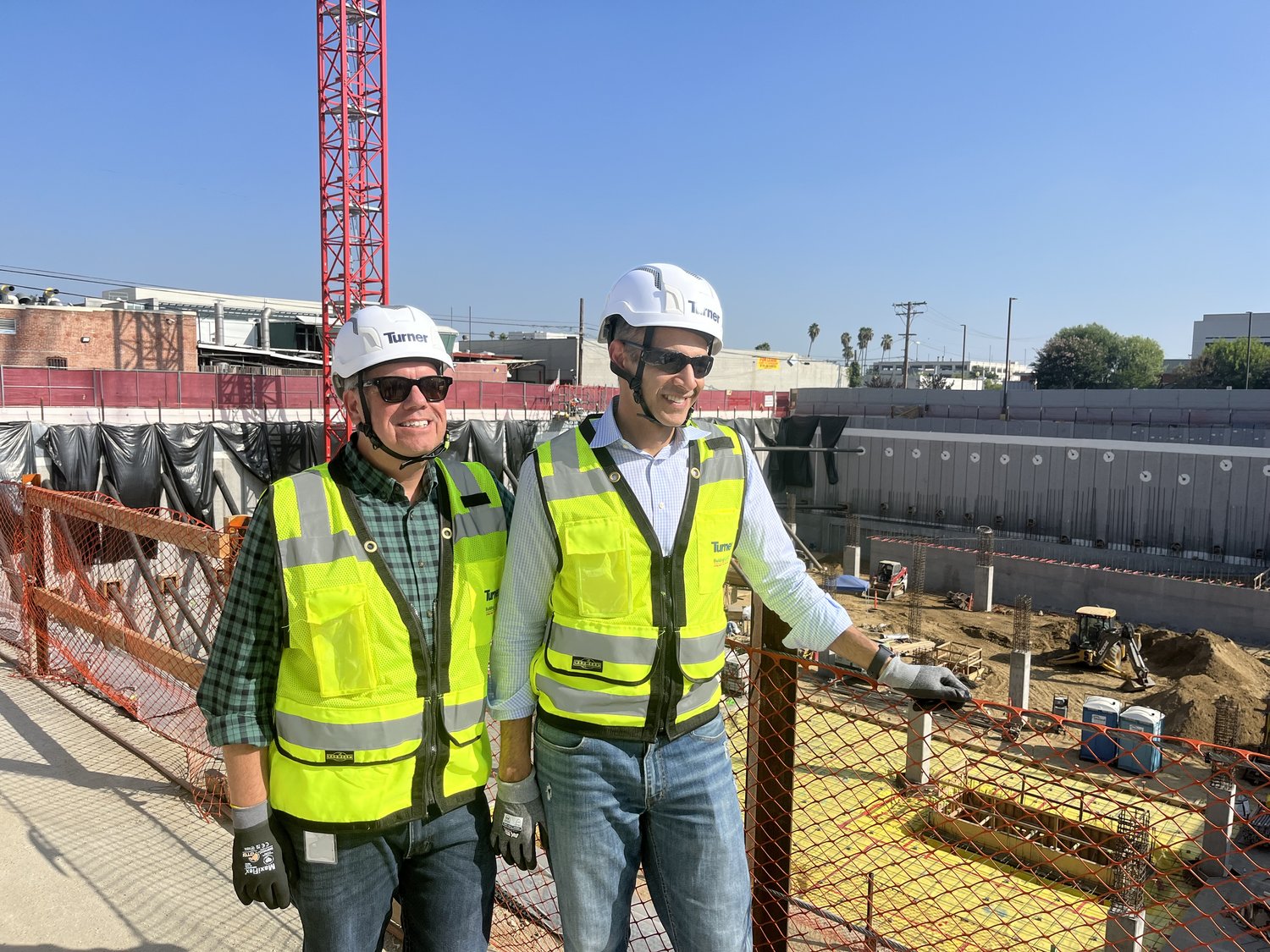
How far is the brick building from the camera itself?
95.2ft

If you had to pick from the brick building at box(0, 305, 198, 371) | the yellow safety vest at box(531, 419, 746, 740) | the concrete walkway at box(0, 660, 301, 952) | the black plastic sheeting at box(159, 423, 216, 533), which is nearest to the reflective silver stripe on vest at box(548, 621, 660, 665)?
the yellow safety vest at box(531, 419, 746, 740)

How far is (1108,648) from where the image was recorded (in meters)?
21.1

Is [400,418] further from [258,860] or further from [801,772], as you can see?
[801,772]

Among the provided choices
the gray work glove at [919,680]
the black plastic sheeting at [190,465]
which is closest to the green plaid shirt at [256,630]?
the gray work glove at [919,680]

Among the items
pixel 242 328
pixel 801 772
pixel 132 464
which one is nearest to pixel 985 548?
pixel 801 772

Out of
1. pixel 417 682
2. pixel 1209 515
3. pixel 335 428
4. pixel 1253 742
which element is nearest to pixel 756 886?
pixel 417 682

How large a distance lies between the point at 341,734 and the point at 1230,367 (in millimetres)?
65664

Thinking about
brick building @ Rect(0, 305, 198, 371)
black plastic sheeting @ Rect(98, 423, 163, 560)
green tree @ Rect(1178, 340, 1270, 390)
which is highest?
green tree @ Rect(1178, 340, 1270, 390)

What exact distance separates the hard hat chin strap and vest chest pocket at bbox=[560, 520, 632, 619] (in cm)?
45

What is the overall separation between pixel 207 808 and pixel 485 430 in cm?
2376

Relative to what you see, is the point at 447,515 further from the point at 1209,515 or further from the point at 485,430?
the point at 1209,515

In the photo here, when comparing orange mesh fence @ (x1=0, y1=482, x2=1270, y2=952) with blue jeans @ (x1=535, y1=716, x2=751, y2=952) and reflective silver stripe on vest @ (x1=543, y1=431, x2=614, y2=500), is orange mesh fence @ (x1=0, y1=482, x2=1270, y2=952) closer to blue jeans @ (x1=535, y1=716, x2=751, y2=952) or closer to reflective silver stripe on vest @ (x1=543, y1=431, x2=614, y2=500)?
blue jeans @ (x1=535, y1=716, x2=751, y2=952)

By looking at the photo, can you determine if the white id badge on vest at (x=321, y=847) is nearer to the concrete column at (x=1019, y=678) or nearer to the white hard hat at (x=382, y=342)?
the white hard hat at (x=382, y=342)

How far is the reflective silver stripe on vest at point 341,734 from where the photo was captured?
7.13ft
